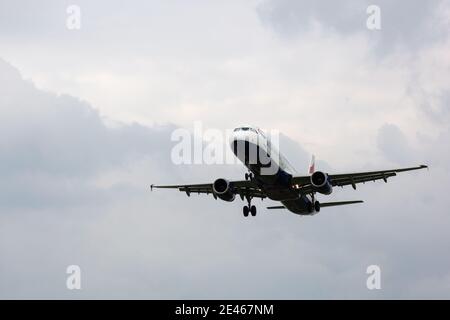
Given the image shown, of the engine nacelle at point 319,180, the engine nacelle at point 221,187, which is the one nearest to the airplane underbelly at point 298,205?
the engine nacelle at point 319,180

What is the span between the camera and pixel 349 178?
265 feet

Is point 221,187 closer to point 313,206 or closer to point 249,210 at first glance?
point 249,210

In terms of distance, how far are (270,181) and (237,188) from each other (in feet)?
20.8

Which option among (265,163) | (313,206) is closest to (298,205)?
(313,206)

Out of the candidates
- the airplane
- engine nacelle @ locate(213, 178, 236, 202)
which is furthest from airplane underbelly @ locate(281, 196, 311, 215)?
engine nacelle @ locate(213, 178, 236, 202)

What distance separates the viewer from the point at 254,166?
73.3m

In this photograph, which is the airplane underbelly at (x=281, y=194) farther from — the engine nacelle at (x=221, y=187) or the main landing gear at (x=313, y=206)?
the main landing gear at (x=313, y=206)

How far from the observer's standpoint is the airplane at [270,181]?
234ft

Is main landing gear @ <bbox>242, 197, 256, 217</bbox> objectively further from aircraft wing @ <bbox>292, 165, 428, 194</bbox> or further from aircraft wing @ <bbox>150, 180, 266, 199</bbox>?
aircraft wing @ <bbox>292, 165, 428, 194</bbox>

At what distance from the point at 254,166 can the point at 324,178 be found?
23.7 ft

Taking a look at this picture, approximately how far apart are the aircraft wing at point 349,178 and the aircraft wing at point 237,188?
13.5ft

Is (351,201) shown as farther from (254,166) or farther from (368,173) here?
(254,166)

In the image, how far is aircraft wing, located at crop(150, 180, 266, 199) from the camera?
3132 inches
